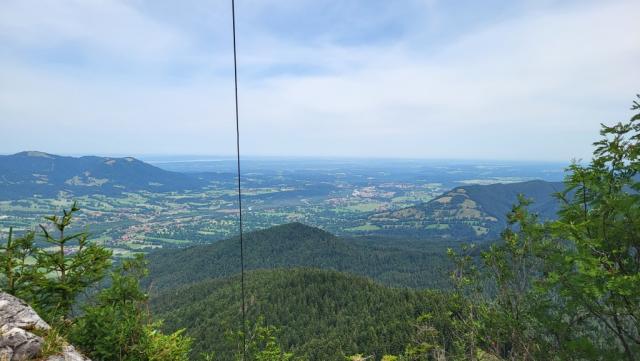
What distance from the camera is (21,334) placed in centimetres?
888

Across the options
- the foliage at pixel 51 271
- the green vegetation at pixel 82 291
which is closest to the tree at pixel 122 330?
the green vegetation at pixel 82 291

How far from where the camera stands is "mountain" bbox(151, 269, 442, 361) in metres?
112

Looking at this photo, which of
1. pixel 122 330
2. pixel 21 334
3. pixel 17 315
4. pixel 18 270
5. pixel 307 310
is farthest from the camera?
pixel 307 310

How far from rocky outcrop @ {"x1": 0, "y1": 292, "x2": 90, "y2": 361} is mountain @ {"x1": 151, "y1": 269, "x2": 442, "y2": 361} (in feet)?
322

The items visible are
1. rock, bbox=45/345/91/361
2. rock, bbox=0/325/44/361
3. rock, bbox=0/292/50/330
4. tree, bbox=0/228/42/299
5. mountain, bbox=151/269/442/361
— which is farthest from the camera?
mountain, bbox=151/269/442/361

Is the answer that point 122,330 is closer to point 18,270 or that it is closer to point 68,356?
point 68,356

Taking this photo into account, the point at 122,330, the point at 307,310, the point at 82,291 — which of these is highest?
the point at 82,291

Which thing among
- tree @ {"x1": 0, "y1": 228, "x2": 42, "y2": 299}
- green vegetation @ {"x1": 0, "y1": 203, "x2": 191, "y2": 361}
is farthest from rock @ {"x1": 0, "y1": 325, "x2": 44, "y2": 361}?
tree @ {"x1": 0, "y1": 228, "x2": 42, "y2": 299}

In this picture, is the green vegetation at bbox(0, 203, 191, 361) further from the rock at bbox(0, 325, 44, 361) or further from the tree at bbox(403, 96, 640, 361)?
the tree at bbox(403, 96, 640, 361)

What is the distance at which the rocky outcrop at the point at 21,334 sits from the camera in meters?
8.61

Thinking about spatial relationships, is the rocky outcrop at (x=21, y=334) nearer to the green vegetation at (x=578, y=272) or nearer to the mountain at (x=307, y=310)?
the green vegetation at (x=578, y=272)

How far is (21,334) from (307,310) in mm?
149360

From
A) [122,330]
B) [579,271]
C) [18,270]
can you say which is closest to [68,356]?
[122,330]

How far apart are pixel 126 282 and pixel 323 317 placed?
141509 mm
